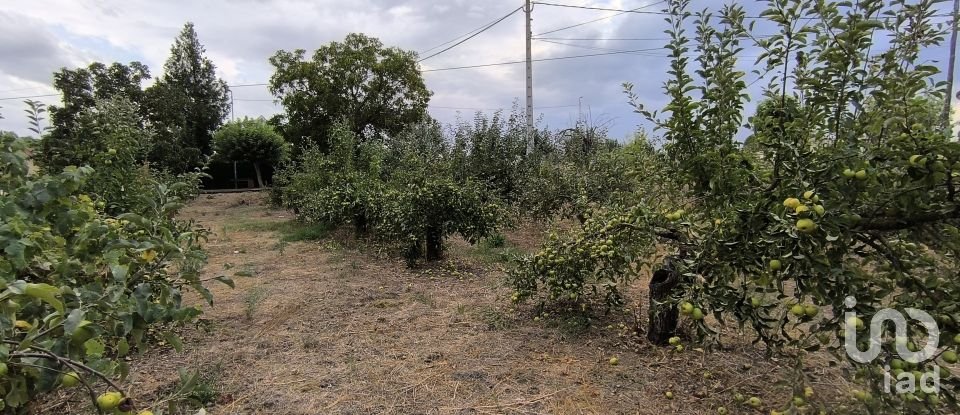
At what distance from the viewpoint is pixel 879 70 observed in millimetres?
1523

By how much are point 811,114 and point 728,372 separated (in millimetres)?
1477

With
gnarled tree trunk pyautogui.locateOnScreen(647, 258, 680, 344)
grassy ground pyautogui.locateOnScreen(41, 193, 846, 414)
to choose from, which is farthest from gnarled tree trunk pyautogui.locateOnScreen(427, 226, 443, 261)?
gnarled tree trunk pyautogui.locateOnScreen(647, 258, 680, 344)

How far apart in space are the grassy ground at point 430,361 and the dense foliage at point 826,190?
0.70m

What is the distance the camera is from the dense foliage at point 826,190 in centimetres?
135

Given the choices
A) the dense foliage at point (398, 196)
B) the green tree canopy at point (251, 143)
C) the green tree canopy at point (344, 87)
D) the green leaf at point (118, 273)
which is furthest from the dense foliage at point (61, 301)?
the green tree canopy at point (251, 143)

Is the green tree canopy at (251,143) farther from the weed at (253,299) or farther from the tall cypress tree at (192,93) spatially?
the weed at (253,299)

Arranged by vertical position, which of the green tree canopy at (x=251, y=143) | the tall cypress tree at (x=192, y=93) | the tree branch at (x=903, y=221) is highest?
the tall cypress tree at (x=192, y=93)

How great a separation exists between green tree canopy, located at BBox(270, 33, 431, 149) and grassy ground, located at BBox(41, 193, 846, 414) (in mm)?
13733

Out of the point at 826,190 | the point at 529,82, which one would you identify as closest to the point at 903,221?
the point at 826,190

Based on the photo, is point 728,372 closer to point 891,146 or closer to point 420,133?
point 891,146

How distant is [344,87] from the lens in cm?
1728

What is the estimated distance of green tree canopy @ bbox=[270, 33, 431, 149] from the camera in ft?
56.2

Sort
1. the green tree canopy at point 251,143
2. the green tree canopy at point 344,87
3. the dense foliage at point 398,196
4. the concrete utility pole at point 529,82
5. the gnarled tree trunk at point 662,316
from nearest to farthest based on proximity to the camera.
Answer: the gnarled tree trunk at point 662,316
the dense foliage at point 398,196
the concrete utility pole at point 529,82
the green tree canopy at point 344,87
the green tree canopy at point 251,143

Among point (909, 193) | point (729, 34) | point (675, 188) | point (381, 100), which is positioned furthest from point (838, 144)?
point (381, 100)
